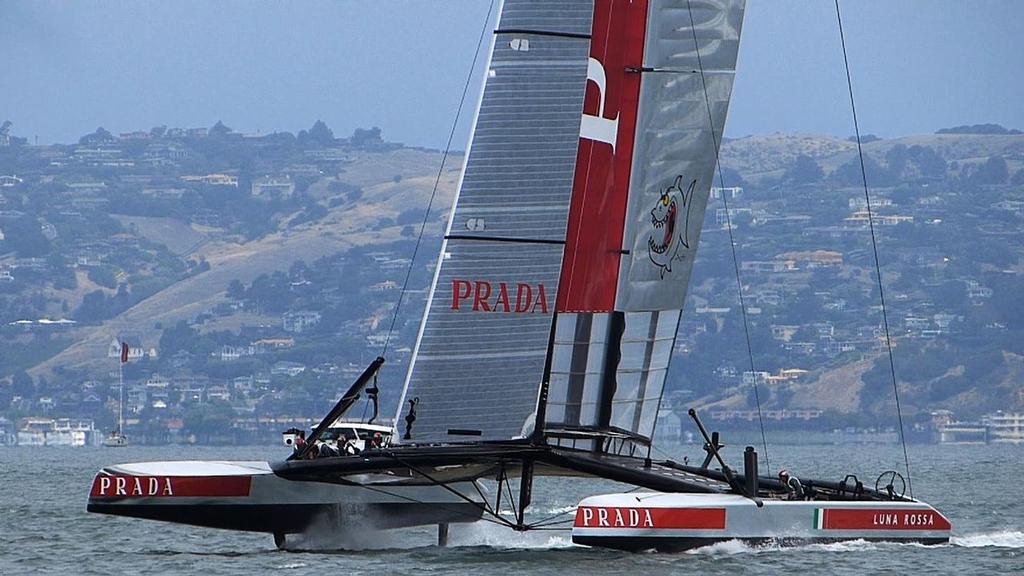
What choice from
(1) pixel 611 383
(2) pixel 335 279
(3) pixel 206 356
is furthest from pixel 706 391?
(1) pixel 611 383

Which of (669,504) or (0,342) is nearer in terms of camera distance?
(669,504)

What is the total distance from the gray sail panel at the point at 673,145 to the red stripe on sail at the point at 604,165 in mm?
127

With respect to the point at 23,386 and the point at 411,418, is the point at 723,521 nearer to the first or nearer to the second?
the point at 411,418

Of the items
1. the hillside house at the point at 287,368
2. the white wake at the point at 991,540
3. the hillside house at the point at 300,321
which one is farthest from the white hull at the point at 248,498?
the hillside house at the point at 300,321

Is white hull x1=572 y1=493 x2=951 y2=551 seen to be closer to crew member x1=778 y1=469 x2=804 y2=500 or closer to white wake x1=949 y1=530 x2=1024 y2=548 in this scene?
crew member x1=778 y1=469 x2=804 y2=500

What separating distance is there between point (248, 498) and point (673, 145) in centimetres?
527

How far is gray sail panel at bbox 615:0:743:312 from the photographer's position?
22.1m

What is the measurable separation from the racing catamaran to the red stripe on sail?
0.02 metres

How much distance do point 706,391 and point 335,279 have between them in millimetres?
51951

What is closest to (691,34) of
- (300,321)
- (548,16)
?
(548,16)

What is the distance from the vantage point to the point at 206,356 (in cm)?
16600

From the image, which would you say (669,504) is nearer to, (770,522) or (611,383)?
(770,522)

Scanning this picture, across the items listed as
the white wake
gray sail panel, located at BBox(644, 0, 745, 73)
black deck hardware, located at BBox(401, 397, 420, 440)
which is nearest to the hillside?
the white wake

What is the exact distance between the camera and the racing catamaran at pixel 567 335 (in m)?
19.7
